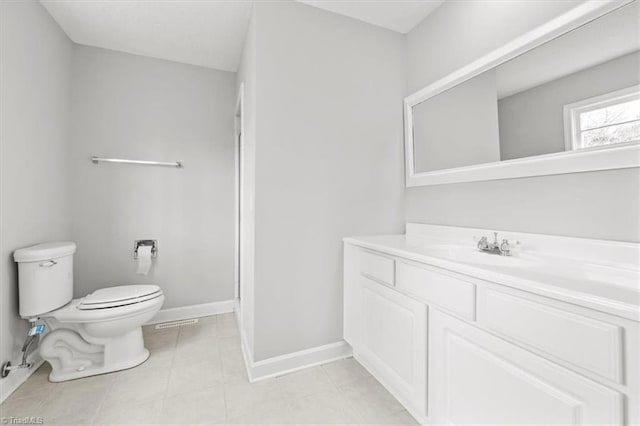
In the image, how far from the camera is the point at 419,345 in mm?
1218

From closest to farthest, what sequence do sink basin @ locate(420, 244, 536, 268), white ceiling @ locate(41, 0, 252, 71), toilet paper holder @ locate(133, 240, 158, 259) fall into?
sink basin @ locate(420, 244, 536, 268) < white ceiling @ locate(41, 0, 252, 71) < toilet paper holder @ locate(133, 240, 158, 259)

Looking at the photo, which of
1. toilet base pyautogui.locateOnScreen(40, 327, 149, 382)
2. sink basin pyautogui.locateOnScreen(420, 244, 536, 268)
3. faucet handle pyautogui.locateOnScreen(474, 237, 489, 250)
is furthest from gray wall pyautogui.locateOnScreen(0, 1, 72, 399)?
faucet handle pyautogui.locateOnScreen(474, 237, 489, 250)

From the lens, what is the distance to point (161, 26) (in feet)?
6.53

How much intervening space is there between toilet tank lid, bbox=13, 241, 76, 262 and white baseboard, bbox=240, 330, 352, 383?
4.20ft

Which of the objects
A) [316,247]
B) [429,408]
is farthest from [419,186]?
[429,408]

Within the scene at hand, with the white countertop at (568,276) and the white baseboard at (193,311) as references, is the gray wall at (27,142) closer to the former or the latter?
the white baseboard at (193,311)

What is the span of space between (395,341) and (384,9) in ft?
6.74

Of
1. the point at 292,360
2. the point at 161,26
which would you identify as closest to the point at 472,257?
the point at 292,360

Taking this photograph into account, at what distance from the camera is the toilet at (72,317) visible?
156 centimetres

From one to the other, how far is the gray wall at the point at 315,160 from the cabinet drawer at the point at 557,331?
1040mm

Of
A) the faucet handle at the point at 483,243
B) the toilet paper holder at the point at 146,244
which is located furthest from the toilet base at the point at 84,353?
the faucet handle at the point at 483,243

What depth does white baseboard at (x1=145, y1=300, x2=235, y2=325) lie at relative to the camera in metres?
2.42

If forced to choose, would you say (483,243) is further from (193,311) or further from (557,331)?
(193,311)

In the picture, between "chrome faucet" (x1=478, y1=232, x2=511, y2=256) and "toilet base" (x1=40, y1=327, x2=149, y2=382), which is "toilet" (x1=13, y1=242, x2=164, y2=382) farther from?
"chrome faucet" (x1=478, y1=232, x2=511, y2=256)
